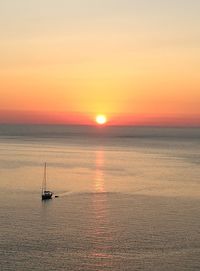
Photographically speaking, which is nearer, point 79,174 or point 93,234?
point 93,234

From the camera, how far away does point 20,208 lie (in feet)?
238

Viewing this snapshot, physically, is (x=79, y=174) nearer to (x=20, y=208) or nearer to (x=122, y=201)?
(x=122, y=201)

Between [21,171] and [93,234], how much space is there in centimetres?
6803

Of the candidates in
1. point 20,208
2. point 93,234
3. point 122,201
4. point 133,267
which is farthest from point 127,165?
point 133,267

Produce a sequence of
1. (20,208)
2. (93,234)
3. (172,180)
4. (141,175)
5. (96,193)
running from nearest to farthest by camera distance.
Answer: (93,234) → (20,208) → (96,193) → (172,180) → (141,175)

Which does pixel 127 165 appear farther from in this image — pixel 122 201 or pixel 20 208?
pixel 20 208

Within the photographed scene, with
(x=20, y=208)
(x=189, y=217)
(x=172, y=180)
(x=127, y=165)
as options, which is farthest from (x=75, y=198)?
(x=127, y=165)

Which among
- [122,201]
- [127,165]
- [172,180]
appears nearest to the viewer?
[122,201]

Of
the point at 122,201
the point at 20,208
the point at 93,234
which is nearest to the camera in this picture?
the point at 93,234

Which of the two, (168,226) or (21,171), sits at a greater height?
(21,171)

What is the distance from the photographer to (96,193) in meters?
91.6

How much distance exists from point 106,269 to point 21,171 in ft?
259

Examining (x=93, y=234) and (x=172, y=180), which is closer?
(x=93, y=234)

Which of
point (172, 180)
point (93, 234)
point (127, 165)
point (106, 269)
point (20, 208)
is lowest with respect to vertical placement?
point (106, 269)
